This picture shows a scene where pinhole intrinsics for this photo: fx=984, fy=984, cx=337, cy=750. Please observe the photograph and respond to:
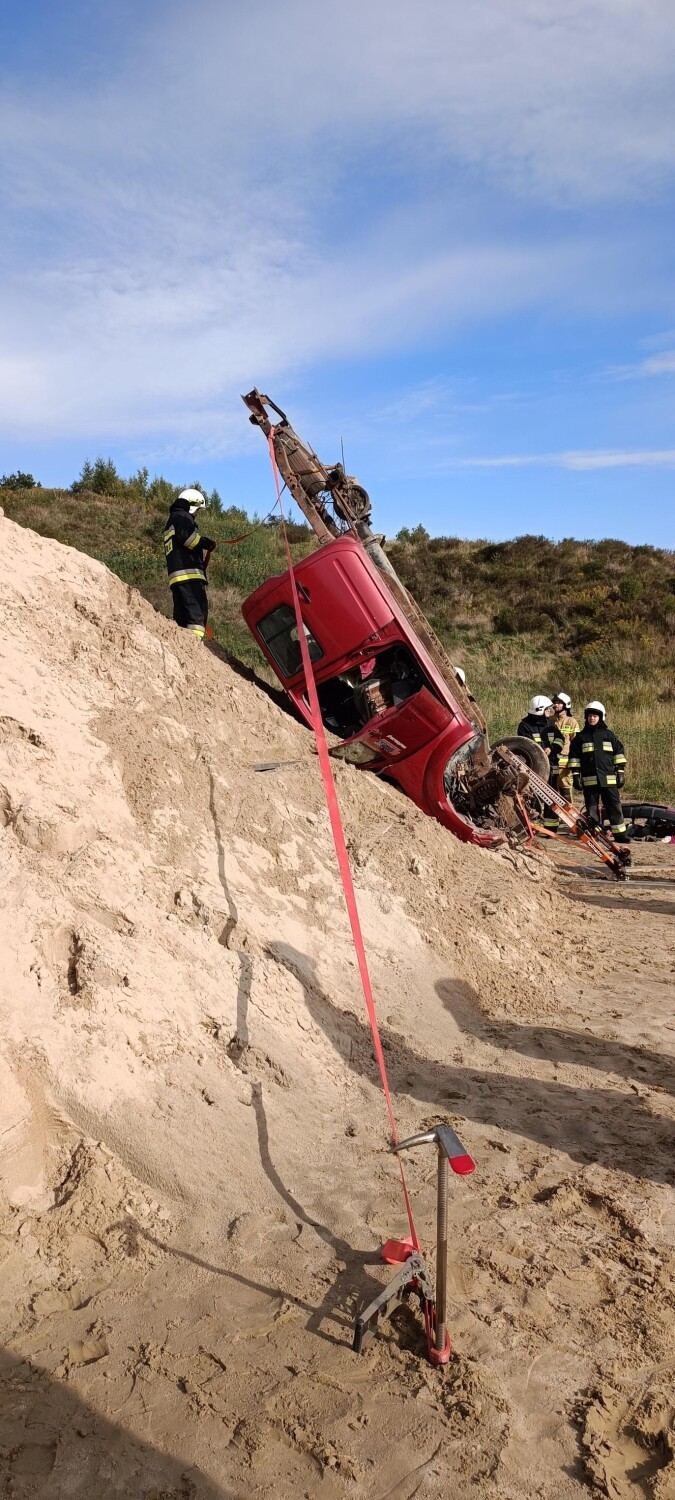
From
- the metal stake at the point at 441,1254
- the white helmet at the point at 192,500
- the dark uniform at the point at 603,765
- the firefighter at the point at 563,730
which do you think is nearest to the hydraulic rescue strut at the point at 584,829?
the dark uniform at the point at 603,765

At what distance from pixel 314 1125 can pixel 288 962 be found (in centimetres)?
100

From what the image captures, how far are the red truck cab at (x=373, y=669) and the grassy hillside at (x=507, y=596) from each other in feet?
31.2

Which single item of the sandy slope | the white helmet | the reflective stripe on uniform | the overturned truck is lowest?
the sandy slope

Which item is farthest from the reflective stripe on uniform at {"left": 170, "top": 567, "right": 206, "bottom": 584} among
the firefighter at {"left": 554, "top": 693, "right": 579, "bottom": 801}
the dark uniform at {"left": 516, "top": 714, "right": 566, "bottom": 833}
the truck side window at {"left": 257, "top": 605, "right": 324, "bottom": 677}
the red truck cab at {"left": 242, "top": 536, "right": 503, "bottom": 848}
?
the firefighter at {"left": 554, "top": 693, "right": 579, "bottom": 801}

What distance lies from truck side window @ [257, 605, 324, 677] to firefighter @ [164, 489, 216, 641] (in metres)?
0.62

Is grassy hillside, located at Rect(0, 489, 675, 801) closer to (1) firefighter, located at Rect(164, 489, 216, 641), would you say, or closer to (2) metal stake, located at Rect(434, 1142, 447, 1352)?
(1) firefighter, located at Rect(164, 489, 216, 641)

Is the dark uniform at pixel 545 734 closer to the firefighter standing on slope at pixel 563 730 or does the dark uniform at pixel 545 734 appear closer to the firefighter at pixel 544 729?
the firefighter at pixel 544 729

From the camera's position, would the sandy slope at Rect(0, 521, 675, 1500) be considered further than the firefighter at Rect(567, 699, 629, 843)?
No

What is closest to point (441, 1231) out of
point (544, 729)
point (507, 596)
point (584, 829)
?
point (584, 829)

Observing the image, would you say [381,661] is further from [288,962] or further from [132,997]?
[132,997]

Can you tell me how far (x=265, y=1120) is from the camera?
4527mm

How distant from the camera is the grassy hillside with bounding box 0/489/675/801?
22.4 m

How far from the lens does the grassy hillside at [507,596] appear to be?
22.4 metres

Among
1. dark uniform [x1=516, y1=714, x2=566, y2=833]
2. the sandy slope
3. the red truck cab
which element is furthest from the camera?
dark uniform [x1=516, y1=714, x2=566, y2=833]
